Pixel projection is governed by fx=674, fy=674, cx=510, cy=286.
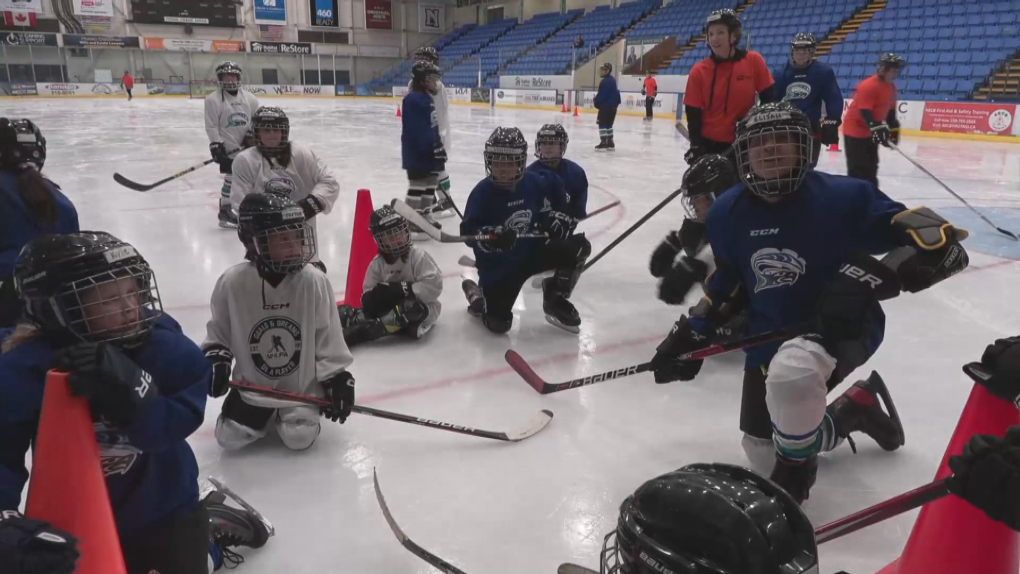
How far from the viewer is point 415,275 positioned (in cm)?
318

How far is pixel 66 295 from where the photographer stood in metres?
1.14

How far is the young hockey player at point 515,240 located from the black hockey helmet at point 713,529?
2.48 metres

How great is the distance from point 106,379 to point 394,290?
6.64ft

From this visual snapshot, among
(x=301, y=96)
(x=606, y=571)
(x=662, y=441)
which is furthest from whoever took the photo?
(x=301, y=96)

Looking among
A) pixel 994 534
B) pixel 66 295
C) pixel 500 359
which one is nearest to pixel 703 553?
pixel 994 534

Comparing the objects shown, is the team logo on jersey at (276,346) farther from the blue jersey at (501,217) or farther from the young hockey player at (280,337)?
the blue jersey at (501,217)

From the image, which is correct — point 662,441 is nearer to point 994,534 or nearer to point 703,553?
point 994,534

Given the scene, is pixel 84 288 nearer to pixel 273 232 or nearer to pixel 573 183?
pixel 273 232

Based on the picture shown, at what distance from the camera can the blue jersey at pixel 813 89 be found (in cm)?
479

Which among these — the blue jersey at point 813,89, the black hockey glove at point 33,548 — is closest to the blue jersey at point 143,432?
the black hockey glove at point 33,548

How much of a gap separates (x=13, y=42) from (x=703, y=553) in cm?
3295

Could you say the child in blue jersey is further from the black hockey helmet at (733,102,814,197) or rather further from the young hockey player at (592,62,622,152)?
the young hockey player at (592,62,622,152)

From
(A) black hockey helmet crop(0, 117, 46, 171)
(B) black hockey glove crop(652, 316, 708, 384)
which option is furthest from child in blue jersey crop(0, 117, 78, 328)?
(B) black hockey glove crop(652, 316, 708, 384)

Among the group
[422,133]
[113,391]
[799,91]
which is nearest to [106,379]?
[113,391]
